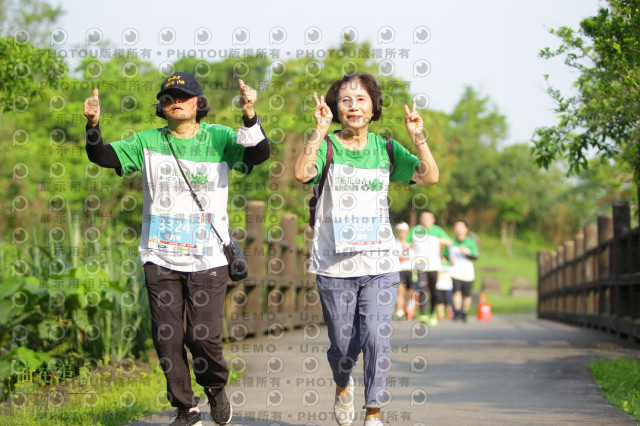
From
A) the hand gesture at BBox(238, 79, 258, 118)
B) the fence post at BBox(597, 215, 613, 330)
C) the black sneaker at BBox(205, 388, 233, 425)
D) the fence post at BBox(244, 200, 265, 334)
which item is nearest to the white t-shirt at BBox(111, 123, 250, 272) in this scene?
the hand gesture at BBox(238, 79, 258, 118)

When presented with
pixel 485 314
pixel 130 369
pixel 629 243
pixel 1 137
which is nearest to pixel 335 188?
pixel 130 369

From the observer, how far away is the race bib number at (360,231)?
15.3ft

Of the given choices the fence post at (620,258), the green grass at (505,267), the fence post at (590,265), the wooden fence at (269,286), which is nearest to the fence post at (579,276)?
the fence post at (590,265)

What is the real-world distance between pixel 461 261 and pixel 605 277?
3.15m

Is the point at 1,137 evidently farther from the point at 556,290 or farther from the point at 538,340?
the point at 538,340

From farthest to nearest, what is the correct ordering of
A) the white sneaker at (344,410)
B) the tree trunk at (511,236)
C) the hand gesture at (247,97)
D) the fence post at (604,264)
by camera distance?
the tree trunk at (511,236), the fence post at (604,264), the white sneaker at (344,410), the hand gesture at (247,97)

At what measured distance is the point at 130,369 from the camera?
7215 mm

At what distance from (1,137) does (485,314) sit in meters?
14.7

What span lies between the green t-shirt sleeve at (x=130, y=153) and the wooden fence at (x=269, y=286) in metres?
4.95

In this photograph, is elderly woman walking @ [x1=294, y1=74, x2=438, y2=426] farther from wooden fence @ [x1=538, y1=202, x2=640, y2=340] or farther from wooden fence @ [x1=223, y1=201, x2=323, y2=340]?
wooden fence @ [x1=538, y1=202, x2=640, y2=340]

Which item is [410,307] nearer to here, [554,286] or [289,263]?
[289,263]

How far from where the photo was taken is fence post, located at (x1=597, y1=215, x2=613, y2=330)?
1265 cm

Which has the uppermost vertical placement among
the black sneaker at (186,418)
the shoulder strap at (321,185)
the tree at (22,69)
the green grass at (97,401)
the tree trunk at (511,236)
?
the tree trunk at (511,236)

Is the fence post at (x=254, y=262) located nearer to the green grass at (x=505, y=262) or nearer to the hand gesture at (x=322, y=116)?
the hand gesture at (x=322, y=116)
